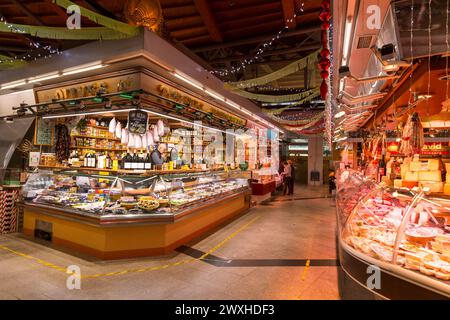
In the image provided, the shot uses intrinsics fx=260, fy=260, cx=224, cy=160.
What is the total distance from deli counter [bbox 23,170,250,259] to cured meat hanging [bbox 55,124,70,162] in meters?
1.79

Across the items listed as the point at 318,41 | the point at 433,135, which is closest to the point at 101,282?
the point at 433,135

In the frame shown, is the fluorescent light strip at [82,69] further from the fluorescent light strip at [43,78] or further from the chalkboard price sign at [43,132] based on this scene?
the chalkboard price sign at [43,132]

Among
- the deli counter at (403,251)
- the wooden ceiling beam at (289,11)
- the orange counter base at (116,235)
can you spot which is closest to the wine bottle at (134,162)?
the orange counter base at (116,235)

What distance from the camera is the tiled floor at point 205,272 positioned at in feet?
10.9

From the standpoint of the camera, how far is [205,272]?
3979 millimetres

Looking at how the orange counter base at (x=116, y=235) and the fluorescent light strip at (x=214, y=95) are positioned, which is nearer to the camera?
the orange counter base at (x=116, y=235)

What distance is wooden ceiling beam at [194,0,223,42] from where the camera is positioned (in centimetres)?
626

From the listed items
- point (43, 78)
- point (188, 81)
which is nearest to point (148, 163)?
point (188, 81)

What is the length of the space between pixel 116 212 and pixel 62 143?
446cm

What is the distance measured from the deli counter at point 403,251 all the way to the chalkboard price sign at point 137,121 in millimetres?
4414

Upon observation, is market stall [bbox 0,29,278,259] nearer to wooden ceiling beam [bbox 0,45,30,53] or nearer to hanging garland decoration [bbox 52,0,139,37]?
hanging garland decoration [bbox 52,0,139,37]

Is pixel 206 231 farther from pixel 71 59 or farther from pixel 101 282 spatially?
pixel 71 59

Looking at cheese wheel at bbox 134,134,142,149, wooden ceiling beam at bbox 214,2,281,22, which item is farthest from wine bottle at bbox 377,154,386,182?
cheese wheel at bbox 134,134,142,149
